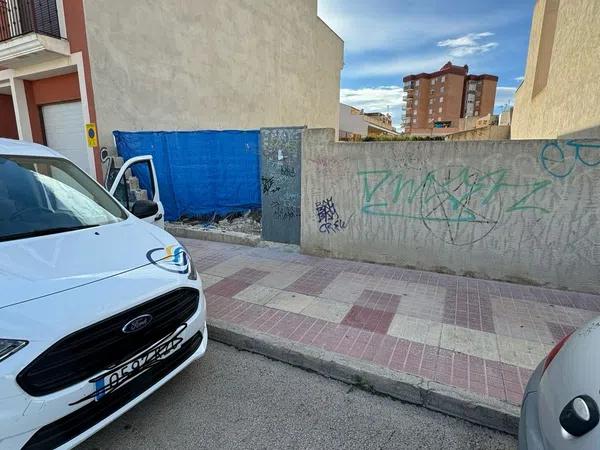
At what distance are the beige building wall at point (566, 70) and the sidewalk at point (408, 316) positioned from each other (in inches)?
155

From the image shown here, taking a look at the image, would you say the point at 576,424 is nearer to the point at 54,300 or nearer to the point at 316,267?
the point at 54,300

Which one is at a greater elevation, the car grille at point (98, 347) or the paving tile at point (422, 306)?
the car grille at point (98, 347)

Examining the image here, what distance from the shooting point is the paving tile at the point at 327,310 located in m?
3.62

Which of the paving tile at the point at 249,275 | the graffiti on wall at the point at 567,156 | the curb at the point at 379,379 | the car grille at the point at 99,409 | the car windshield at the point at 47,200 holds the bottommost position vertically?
the curb at the point at 379,379

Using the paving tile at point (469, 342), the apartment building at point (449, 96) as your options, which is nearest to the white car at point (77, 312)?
the paving tile at point (469, 342)

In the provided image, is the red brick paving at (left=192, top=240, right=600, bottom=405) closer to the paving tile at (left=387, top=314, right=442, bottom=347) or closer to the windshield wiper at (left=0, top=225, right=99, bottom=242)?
the paving tile at (left=387, top=314, right=442, bottom=347)

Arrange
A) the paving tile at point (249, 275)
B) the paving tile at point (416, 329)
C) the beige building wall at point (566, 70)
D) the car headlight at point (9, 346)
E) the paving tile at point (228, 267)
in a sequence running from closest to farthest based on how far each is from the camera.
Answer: the car headlight at point (9, 346) → the paving tile at point (416, 329) → the paving tile at point (249, 275) → the paving tile at point (228, 267) → the beige building wall at point (566, 70)

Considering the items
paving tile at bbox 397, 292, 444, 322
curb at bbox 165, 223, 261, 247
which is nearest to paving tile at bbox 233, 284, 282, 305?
paving tile at bbox 397, 292, 444, 322

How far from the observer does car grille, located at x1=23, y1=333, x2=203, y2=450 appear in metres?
1.67

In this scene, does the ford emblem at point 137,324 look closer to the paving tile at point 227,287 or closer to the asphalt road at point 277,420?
the asphalt road at point 277,420

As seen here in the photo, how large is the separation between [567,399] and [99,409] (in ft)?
7.52

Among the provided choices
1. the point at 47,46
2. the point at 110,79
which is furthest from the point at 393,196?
the point at 47,46

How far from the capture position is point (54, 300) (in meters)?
1.80

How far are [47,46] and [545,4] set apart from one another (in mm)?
14518
